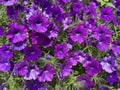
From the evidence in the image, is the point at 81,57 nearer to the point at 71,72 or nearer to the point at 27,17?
the point at 71,72

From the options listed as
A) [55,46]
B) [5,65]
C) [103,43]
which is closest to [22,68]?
[5,65]

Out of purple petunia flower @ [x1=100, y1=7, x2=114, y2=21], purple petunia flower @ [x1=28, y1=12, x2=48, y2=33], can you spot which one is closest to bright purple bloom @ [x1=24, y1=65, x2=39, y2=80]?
purple petunia flower @ [x1=28, y1=12, x2=48, y2=33]

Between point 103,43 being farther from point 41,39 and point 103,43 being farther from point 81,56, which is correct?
point 41,39

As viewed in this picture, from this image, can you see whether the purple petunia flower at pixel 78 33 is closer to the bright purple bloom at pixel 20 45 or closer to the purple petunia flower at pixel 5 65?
the bright purple bloom at pixel 20 45

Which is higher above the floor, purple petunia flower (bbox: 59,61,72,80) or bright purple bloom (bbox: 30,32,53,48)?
bright purple bloom (bbox: 30,32,53,48)

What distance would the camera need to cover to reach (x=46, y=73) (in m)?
2.56

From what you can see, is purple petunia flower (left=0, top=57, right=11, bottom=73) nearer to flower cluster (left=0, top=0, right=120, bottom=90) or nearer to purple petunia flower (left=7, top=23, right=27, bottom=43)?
flower cluster (left=0, top=0, right=120, bottom=90)

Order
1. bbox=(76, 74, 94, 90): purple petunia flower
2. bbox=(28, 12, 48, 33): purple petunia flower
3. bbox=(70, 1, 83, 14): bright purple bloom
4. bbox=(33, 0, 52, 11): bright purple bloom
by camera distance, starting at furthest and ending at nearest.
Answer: bbox=(70, 1, 83, 14): bright purple bloom < bbox=(33, 0, 52, 11): bright purple bloom < bbox=(76, 74, 94, 90): purple petunia flower < bbox=(28, 12, 48, 33): purple petunia flower

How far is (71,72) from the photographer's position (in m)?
2.74

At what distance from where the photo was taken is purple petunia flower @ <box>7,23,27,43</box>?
253cm

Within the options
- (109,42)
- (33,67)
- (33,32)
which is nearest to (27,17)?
(33,32)

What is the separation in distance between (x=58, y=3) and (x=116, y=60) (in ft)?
2.02

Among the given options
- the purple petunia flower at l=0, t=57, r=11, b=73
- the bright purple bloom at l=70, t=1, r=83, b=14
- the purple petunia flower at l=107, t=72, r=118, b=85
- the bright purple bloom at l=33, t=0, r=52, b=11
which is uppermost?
the bright purple bloom at l=33, t=0, r=52, b=11

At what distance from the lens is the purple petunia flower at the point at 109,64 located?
2705mm
